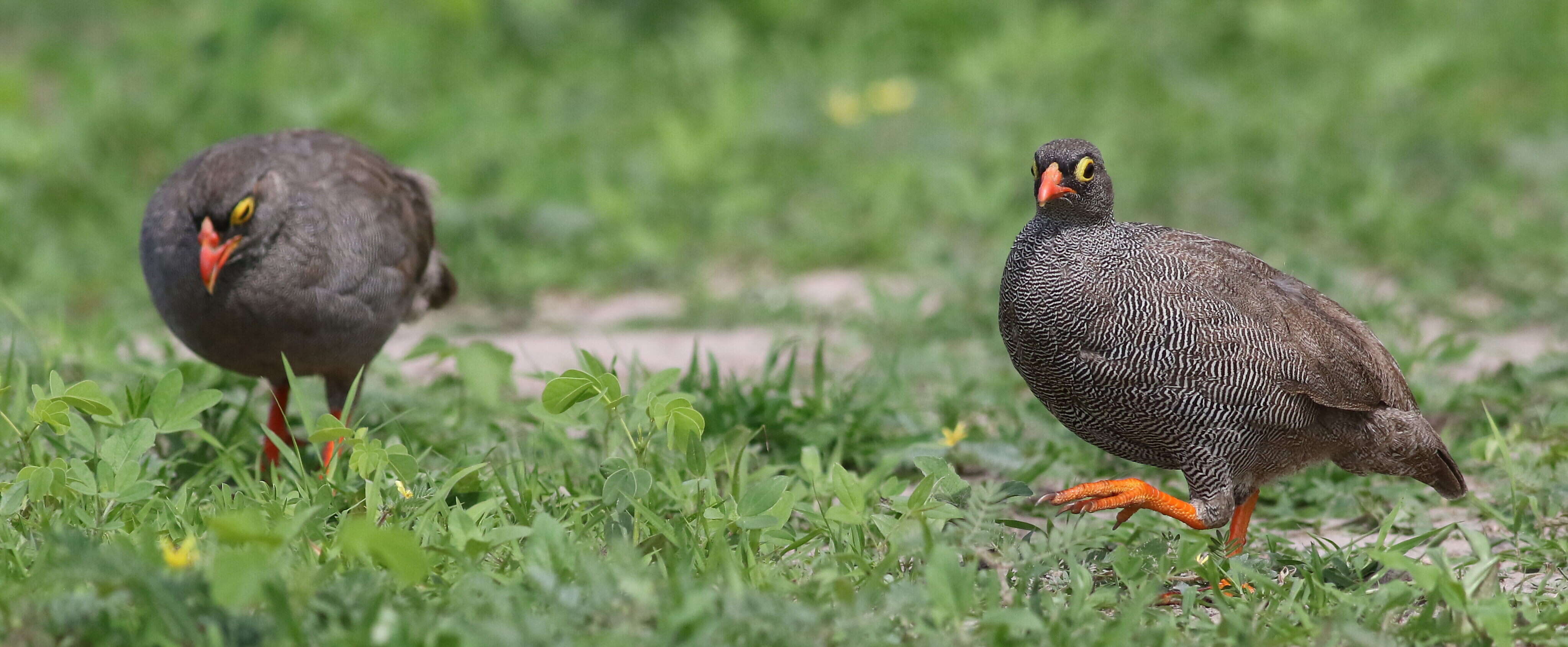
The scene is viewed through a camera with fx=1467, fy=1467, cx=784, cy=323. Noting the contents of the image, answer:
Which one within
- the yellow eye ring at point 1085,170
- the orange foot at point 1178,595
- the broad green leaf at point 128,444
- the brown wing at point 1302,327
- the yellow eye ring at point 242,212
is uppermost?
the yellow eye ring at point 1085,170

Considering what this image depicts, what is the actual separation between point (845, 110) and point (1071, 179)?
6.12 meters

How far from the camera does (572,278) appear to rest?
25.8 feet

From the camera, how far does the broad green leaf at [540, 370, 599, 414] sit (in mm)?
3848

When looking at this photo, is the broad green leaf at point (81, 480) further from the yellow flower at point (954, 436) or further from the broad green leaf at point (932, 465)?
the yellow flower at point (954, 436)

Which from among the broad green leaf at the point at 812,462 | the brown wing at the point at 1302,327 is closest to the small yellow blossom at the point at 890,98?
the brown wing at the point at 1302,327

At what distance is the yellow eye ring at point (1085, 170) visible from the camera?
3.83 meters

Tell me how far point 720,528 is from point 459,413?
1.69m

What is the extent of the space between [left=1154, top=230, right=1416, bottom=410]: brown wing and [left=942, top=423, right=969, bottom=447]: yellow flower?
3.21ft

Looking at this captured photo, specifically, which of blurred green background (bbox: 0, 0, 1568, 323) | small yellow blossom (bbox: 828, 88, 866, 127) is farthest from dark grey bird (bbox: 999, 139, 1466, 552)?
small yellow blossom (bbox: 828, 88, 866, 127)

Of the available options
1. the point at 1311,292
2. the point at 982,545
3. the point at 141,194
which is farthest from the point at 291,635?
the point at 141,194

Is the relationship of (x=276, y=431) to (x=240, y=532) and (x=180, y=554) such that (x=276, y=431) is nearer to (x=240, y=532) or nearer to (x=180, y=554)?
(x=180, y=554)

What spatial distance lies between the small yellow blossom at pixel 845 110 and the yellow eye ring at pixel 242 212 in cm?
578

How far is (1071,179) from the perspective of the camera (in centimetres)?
385

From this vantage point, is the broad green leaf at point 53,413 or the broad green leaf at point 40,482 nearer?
the broad green leaf at point 40,482
